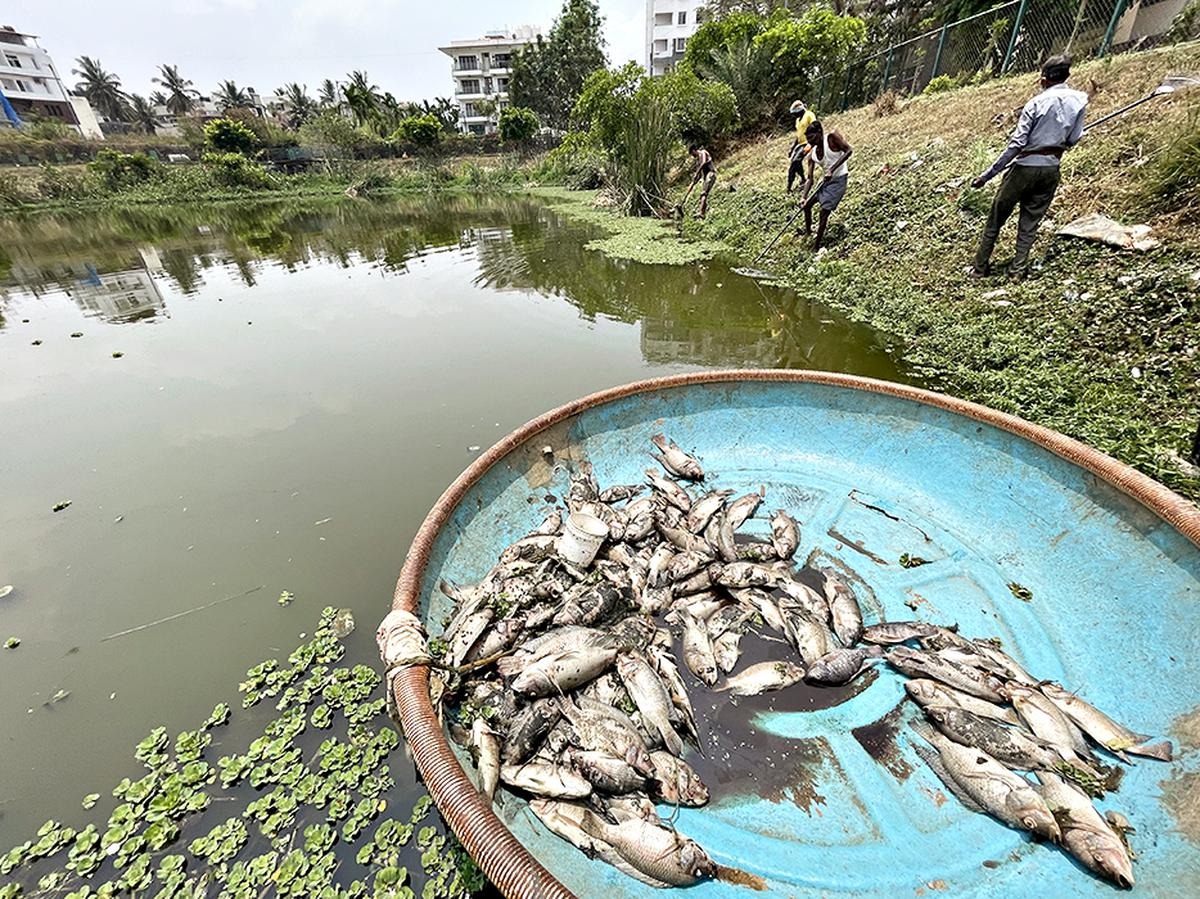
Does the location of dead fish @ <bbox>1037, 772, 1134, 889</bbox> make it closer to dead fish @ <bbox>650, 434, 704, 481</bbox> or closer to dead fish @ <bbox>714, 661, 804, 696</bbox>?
dead fish @ <bbox>714, 661, 804, 696</bbox>

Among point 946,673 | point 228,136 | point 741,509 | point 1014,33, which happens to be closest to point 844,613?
point 946,673

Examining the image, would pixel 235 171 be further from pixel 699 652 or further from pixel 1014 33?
pixel 699 652

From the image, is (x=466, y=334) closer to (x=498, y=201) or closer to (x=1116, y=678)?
(x=1116, y=678)

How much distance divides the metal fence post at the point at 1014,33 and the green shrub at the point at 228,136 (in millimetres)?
42496

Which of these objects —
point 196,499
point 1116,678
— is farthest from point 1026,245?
point 196,499

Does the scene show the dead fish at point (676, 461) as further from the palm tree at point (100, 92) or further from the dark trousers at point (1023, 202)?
the palm tree at point (100, 92)

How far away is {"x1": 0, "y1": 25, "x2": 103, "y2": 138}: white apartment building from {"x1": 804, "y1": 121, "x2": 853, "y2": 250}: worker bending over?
62766mm

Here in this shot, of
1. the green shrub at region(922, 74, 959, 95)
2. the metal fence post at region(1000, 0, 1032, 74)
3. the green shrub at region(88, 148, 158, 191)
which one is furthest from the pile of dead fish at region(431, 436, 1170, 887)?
the green shrub at region(88, 148, 158, 191)

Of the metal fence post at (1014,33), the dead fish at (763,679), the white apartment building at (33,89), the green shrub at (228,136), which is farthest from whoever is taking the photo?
the white apartment building at (33,89)

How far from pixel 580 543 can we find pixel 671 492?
3.55ft

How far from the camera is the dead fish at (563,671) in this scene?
98.5 inches

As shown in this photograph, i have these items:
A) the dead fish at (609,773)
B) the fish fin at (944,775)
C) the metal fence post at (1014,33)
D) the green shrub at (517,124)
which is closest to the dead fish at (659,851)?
the dead fish at (609,773)

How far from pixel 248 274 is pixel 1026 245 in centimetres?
1601

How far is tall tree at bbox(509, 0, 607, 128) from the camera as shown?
41562 millimetres
